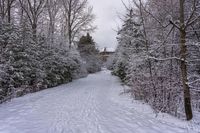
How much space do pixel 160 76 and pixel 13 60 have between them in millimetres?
7493

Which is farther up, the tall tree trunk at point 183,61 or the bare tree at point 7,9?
the bare tree at point 7,9

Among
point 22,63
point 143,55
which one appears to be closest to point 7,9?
point 22,63

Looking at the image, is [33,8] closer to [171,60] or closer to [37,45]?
[37,45]

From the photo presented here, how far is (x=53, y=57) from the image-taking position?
1645cm

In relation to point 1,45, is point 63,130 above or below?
below

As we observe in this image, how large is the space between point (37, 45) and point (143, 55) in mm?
8248

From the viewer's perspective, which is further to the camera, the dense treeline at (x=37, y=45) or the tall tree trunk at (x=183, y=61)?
the dense treeline at (x=37, y=45)

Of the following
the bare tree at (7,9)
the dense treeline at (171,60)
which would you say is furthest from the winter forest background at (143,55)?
the bare tree at (7,9)

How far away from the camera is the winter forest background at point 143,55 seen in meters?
6.38

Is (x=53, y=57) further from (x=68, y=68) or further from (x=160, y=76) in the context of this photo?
(x=160, y=76)

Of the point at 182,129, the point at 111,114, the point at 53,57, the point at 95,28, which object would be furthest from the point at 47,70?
the point at 95,28

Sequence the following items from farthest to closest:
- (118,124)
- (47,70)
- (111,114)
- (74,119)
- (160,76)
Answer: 1. (47,70)
2. (160,76)
3. (111,114)
4. (74,119)
5. (118,124)

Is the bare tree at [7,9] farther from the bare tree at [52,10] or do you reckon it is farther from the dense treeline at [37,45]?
the bare tree at [52,10]

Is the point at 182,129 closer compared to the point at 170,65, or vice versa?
the point at 182,129
